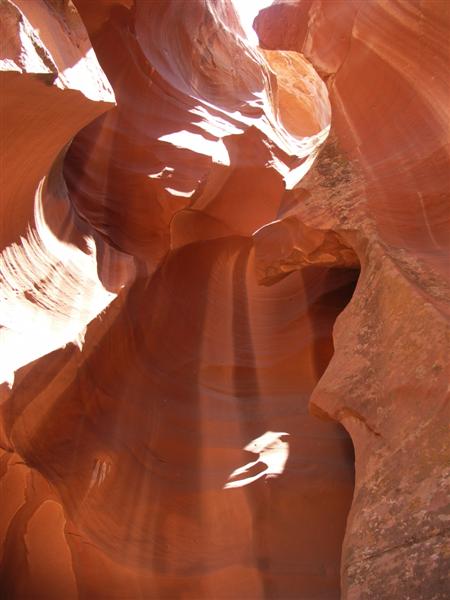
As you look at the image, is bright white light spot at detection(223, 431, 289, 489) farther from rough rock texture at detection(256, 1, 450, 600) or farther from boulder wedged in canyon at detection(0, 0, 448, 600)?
rough rock texture at detection(256, 1, 450, 600)

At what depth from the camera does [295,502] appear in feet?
14.4

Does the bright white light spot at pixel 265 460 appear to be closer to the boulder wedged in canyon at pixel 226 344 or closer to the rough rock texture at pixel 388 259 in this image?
the boulder wedged in canyon at pixel 226 344

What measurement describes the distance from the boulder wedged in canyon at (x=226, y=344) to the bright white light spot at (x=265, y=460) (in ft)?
0.06

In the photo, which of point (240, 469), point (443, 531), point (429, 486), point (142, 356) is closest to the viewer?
point (443, 531)

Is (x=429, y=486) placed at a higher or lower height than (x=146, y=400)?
higher

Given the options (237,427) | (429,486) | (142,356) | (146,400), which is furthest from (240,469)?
(429,486)

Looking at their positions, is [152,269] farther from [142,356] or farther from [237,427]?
[237,427]

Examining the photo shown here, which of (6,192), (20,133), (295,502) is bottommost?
(295,502)

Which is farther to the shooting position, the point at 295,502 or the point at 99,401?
the point at 99,401

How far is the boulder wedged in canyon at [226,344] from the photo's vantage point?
336 centimetres

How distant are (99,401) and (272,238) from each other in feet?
5.20

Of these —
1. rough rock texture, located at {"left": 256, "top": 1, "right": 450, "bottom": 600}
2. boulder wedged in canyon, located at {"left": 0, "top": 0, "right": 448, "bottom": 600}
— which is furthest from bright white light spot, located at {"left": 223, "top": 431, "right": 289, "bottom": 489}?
rough rock texture, located at {"left": 256, "top": 1, "right": 450, "bottom": 600}

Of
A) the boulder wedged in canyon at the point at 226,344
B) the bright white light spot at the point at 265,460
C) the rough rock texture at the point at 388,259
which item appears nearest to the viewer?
the rough rock texture at the point at 388,259

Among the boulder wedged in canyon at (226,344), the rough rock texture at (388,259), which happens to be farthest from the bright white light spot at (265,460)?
the rough rock texture at (388,259)
